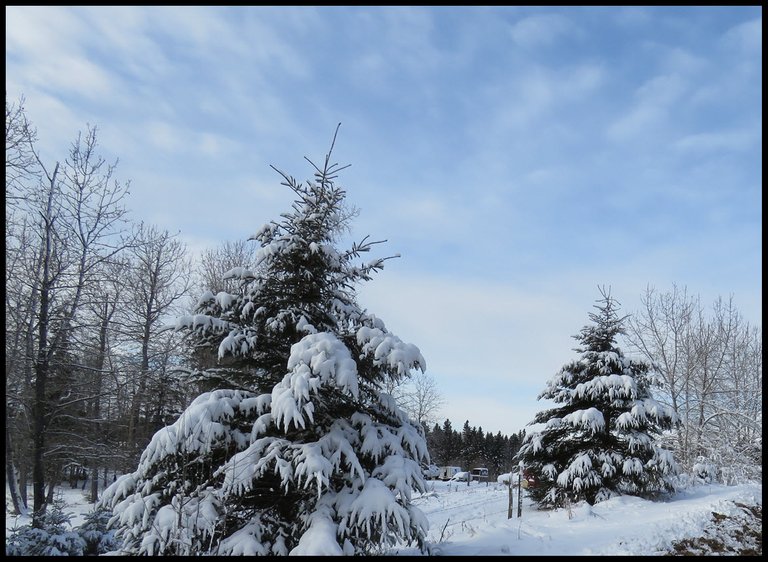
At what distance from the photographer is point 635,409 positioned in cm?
1270

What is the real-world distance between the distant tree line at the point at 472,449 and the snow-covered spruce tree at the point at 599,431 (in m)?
48.6

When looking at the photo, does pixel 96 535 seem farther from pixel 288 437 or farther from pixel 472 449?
pixel 472 449

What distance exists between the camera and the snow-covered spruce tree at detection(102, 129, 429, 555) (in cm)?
566

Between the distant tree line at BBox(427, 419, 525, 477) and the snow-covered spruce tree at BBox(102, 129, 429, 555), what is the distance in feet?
186

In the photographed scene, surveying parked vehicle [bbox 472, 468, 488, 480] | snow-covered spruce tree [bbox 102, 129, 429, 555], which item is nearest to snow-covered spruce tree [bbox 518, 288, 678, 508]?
snow-covered spruce tree [bbox 102, 129, 429, 555]

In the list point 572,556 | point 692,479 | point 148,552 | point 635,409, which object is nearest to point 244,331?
point 148,552

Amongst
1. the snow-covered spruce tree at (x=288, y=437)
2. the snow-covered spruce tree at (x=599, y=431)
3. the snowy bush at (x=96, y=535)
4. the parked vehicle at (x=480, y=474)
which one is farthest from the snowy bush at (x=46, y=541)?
the parked vehicle at (x=480, y=474)

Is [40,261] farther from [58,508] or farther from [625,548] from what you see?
[625,548]

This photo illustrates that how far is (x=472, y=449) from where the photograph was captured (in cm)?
6869

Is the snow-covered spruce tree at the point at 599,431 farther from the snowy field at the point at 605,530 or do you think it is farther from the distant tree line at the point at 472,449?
the distant tree line at the point at 472,449

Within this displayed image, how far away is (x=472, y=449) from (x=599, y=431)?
194ft

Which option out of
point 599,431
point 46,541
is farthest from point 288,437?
point 599,431

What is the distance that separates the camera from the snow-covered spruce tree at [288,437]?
5.66 metres

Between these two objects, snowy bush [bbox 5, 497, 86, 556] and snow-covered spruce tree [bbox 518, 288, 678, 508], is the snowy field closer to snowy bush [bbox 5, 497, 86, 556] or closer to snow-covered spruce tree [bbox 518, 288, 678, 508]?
snow-covered spruce tree [bbox 518, 288, 678, 508]
